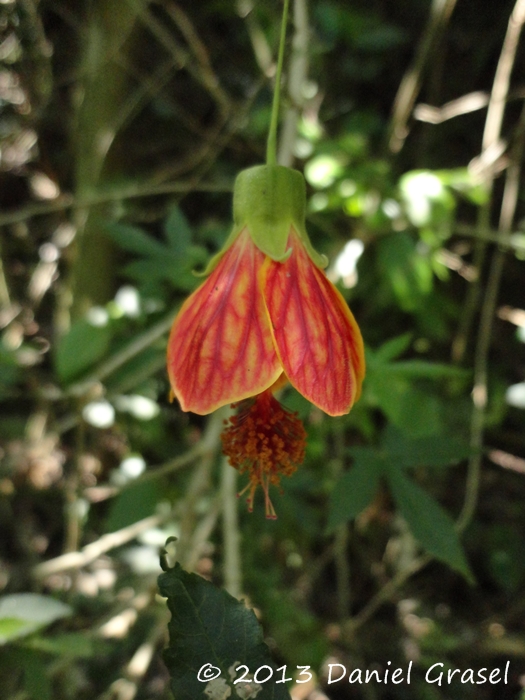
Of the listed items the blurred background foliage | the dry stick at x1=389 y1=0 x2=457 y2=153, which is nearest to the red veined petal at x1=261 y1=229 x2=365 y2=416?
the blurred background foliage

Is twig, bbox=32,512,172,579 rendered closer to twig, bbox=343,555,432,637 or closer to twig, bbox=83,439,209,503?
twig, bbox=83,439,209,503

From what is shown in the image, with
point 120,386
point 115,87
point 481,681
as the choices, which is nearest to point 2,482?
point 120,386

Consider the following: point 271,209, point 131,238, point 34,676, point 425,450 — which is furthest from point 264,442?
point 131,238

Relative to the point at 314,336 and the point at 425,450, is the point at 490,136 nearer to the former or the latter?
the point at 425,450

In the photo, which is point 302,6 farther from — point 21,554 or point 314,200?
point 21,554

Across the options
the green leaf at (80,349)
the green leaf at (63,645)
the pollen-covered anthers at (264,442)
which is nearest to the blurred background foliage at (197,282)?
the green leaf at (80,349)

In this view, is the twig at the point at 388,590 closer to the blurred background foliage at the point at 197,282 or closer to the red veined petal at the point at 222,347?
the blurred background foliage at the point at 197,282
